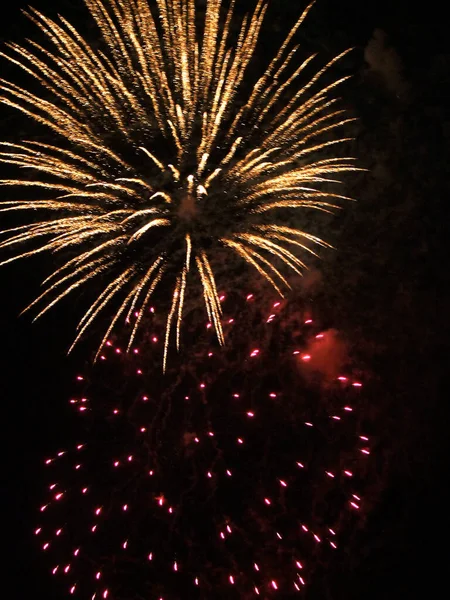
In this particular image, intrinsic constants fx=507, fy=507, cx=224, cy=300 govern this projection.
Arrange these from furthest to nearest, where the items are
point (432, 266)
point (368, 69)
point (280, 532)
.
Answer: point (368, 69)
point (432, 266)
point (280, 532)

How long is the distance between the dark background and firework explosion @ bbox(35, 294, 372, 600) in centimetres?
26

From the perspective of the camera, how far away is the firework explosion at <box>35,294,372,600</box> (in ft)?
14.6

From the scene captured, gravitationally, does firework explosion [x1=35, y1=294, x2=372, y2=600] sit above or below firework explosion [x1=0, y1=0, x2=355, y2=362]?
below

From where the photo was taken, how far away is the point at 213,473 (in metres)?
4.62

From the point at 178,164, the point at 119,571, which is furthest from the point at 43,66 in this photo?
the point at 119,571

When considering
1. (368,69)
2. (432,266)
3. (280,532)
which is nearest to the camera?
(280,532)

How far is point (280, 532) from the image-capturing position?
446cm

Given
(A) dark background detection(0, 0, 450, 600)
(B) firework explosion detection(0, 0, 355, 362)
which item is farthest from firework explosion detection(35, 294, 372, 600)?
(B) firework explosion detection(0, 0, 355, 362)

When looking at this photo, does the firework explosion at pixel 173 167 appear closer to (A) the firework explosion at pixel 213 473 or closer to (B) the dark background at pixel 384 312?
(B) the dark background at pixel 384 312

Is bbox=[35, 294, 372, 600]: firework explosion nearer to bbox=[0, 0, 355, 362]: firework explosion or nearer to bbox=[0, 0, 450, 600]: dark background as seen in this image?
bbox=[0, 0, 450, 600]: dark background

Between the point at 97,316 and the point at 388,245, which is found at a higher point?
the point at 388,245

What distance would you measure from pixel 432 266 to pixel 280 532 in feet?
9.18

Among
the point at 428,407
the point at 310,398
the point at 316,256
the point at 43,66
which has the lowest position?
the point at 310,398

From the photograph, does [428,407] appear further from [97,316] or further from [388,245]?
[97,316]
